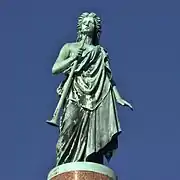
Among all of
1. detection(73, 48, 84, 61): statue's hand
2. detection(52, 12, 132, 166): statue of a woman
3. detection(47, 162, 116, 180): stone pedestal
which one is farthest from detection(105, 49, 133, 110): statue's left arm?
detection(47, 162, 116, 180): stone pedestal

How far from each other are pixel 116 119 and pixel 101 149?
80 cm

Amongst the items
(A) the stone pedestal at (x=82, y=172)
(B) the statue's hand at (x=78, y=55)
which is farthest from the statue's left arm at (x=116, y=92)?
(A) the stone pedestal at (x=82, y=172)

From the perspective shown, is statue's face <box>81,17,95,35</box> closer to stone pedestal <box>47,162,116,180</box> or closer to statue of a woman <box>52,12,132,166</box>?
statue of a woman <box>52,12,132,166</box>

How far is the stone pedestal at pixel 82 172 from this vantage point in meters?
15.7

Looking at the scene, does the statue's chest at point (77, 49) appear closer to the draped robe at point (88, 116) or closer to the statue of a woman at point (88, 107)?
the statue of a woman at point (88, 107)

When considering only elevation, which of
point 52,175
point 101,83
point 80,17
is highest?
point 80,17

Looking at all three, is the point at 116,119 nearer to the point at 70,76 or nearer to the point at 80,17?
the point at 70,76

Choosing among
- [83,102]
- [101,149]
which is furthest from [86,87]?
[101,149]

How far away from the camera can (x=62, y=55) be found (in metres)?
17.6

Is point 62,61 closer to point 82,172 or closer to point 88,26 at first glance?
point 88,26

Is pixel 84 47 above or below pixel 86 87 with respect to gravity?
above

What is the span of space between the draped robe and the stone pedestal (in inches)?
20.0

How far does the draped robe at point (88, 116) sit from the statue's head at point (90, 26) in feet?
2.28

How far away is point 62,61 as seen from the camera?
17.4 meters
